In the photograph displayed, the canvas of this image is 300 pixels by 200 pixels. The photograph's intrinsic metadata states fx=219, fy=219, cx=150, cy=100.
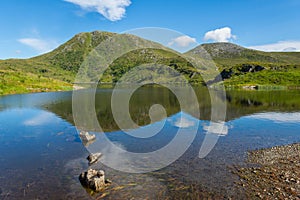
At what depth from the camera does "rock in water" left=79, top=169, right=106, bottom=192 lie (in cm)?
1584

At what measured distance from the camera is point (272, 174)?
17891 millimetres

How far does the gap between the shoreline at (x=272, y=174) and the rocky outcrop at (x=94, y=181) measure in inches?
404

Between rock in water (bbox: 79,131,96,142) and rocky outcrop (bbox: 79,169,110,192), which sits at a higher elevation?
rock in water (bbox: 79,131,96,142)

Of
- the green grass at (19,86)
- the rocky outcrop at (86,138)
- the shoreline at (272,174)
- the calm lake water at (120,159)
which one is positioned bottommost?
the shoreline at (272,174)

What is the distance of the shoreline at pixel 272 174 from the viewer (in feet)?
49.3

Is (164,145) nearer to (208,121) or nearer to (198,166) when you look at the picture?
(198,166)

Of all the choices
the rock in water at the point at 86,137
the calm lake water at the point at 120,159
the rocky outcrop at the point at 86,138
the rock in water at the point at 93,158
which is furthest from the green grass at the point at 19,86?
the rock in water at the point at 93,158

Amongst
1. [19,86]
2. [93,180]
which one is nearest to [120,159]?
[93,180]

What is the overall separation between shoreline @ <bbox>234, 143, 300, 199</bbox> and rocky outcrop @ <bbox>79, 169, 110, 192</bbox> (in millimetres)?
10268

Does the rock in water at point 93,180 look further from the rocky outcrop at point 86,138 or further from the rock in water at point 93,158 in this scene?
the rocky outcrop at point 86,138

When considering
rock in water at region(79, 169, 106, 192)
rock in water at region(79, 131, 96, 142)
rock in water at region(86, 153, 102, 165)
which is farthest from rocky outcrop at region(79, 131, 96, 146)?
rock in water at region(79, 169, 106, 192)

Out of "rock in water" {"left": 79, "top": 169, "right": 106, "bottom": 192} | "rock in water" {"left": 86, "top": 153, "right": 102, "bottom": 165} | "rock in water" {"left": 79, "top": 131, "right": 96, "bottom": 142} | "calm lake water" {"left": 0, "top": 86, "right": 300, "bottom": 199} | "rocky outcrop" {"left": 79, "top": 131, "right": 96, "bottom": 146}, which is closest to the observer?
"calm lake water" {"left": 0, "top": 86, "right": 300, "bottom": 199}

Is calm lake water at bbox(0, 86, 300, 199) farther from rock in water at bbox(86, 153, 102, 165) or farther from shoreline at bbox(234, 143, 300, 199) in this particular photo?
shoreline at bbox(234, 143, 300, 199)

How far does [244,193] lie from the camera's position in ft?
49.8
